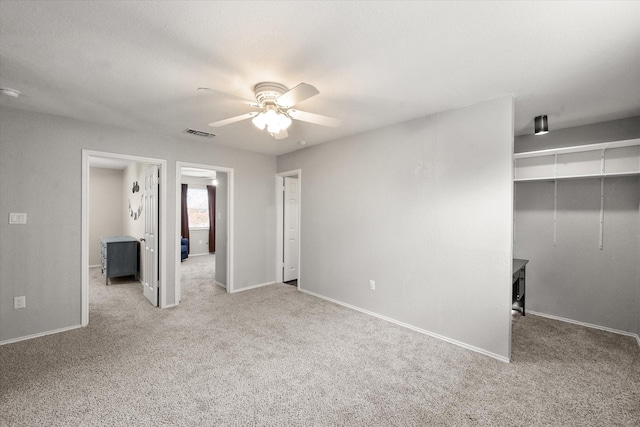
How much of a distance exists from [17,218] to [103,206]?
4531mm

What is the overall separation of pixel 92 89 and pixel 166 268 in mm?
2430

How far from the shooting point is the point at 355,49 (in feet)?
6.17

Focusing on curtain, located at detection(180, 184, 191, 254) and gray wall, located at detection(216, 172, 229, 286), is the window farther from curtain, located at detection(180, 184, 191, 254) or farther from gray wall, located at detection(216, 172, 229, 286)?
gray wall, located at detection(216, 172, 229, 286)

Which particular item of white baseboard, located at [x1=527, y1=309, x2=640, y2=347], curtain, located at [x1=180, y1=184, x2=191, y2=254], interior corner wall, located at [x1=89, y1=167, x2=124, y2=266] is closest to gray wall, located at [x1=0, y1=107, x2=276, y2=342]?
interior corner wall, located at [x1=89, y1=167, x2=124, y2=266]

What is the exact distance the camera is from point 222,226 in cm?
499

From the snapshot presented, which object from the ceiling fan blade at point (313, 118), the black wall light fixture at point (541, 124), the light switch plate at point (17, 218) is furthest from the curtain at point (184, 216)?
the black wall light fixture at point (541, 124)

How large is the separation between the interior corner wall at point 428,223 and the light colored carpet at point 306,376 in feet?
1.14

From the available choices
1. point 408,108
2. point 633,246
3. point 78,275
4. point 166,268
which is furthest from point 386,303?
point 78,275

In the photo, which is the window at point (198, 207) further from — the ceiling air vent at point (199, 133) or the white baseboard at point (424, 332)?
the white baseboard at point (424, 332)

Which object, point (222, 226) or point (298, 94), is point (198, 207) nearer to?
point (222, 226)

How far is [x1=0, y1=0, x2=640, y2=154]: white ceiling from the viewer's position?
1542mm

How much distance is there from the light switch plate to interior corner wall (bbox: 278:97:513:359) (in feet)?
11.4

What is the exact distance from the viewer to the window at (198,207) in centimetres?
854

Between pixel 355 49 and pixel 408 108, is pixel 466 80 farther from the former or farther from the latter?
pixel 355 49
